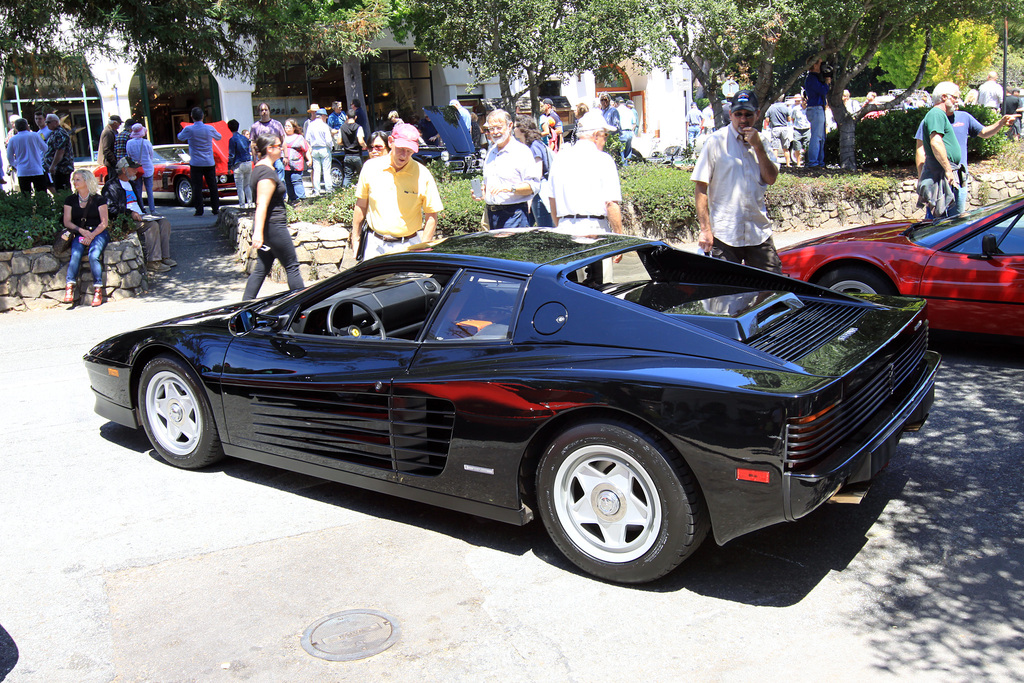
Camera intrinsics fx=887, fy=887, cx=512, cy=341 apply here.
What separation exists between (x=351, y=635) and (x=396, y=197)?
14.7 ft

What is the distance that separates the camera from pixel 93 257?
33.9ft

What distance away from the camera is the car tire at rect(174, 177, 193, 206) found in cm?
1781

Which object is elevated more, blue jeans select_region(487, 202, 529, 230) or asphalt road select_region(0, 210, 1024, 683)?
blue jeans select_region(487, 202, 529, 230)

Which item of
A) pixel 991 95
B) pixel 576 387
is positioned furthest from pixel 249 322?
pixel 991 95

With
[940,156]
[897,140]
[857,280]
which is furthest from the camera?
[897,140]

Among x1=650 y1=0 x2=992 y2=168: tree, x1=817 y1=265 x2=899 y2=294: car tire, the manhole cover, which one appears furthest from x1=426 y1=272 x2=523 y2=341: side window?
x1=650 y1=0 x2=992 y2=168: tree

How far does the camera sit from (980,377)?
6.18 metres

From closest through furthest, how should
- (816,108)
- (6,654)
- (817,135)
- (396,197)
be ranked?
(6,654) < (396,197) < (816,108) < (817,135)

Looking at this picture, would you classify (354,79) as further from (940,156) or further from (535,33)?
(940,156)

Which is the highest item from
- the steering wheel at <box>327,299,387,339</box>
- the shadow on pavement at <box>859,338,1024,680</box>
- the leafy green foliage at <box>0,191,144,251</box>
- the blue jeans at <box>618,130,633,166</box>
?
the blue jeans at <box>618,130,633,166</box>

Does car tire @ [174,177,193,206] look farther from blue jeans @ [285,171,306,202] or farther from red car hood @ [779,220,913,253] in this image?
red car hood @ [779,220,913,253]

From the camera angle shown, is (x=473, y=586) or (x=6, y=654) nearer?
(x=6, y=654)

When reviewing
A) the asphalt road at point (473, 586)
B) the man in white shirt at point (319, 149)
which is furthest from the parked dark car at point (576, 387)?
the man in white shirt at point (319, 149)

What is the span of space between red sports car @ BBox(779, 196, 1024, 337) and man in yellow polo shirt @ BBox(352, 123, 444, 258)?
2999 millimetres
